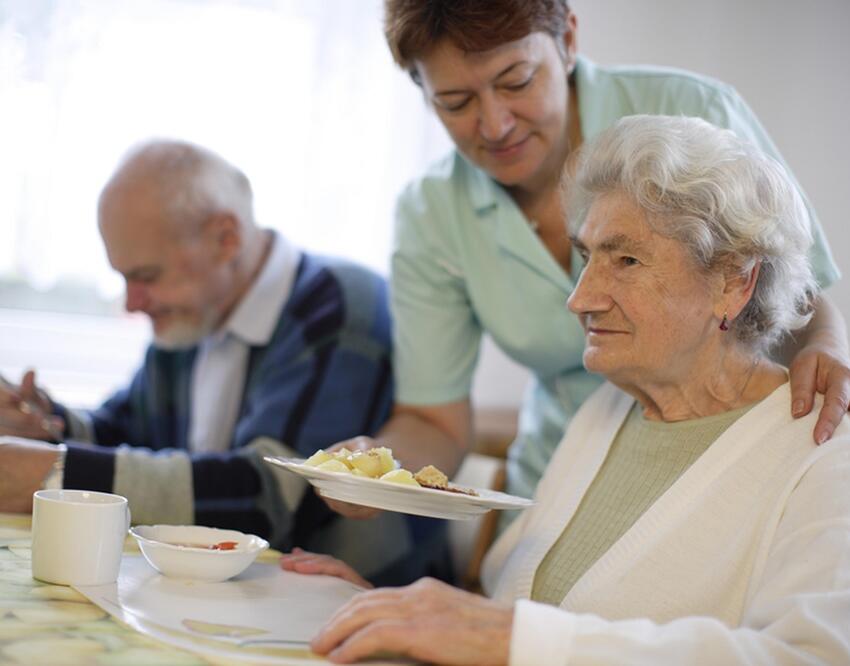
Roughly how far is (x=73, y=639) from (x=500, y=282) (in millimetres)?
1179

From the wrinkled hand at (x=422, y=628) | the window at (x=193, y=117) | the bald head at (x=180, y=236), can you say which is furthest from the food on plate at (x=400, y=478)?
the window at (x=193, y=117)

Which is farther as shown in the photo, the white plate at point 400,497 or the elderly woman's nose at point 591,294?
the elderly woman's nose at point 591,294

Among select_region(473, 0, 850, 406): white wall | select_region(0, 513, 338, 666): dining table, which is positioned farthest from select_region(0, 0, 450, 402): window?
select_region(0, 513, 338, 666): dining table

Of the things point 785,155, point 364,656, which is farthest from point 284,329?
point 785,155

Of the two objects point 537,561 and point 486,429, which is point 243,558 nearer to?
point 537,561

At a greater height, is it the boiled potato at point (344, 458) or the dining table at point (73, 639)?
the boiled potato at point (344, 458)

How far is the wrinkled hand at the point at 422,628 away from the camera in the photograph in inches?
40.6

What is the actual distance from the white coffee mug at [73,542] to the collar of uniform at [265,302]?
3.38 feet

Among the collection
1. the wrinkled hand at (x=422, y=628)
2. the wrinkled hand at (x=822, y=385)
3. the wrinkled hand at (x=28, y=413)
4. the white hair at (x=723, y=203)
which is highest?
the white hair at (x=723, y=203)

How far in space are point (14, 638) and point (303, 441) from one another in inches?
43.5

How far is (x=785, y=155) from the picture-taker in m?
3.45

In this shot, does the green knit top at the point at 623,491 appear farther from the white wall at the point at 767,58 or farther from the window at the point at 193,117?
the window at the point at 193,117

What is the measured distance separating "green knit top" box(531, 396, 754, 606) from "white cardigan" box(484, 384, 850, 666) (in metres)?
0.02

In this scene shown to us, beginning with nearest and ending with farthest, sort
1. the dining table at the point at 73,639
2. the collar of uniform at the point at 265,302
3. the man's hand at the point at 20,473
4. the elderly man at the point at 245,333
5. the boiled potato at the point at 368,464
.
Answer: the dining table at the point at 73,639
the boiled potato at the point at 368,464
the man's hand at the point at 20,473
the elderly man at the point at 245,333
the collar of uniform at the point at 265,302
